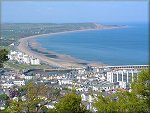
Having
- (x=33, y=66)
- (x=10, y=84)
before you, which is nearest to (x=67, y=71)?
(x=33, y=66)

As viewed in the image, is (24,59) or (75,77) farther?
(24,59)

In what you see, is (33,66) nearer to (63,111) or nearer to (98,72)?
(98,72)

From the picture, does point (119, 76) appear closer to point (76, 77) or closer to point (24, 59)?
point (76, 77)

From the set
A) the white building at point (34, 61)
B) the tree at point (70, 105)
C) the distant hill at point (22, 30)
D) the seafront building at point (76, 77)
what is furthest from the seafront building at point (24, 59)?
the tree at point (70, 105)

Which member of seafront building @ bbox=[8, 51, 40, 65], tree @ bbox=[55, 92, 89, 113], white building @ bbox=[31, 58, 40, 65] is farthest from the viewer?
seafront building @ bbox=[8, 51, 40, 65]

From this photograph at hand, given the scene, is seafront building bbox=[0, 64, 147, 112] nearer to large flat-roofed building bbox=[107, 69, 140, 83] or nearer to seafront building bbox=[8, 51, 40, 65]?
large flat-roofed building bbox=[107, 69, 140, 83]

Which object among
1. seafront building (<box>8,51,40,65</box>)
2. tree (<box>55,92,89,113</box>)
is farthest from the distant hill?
tree (<box>55,92,89,113</box>)

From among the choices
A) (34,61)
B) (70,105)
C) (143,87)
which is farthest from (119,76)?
(70,105)

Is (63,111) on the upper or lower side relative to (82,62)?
upper

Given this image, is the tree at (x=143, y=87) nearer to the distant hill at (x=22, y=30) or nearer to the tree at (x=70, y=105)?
the tree at (x=70, y=105)

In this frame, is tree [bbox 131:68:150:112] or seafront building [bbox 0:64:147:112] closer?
tree [bbox 131:68:150:112]

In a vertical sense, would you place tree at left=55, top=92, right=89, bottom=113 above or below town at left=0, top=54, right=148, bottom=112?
above
